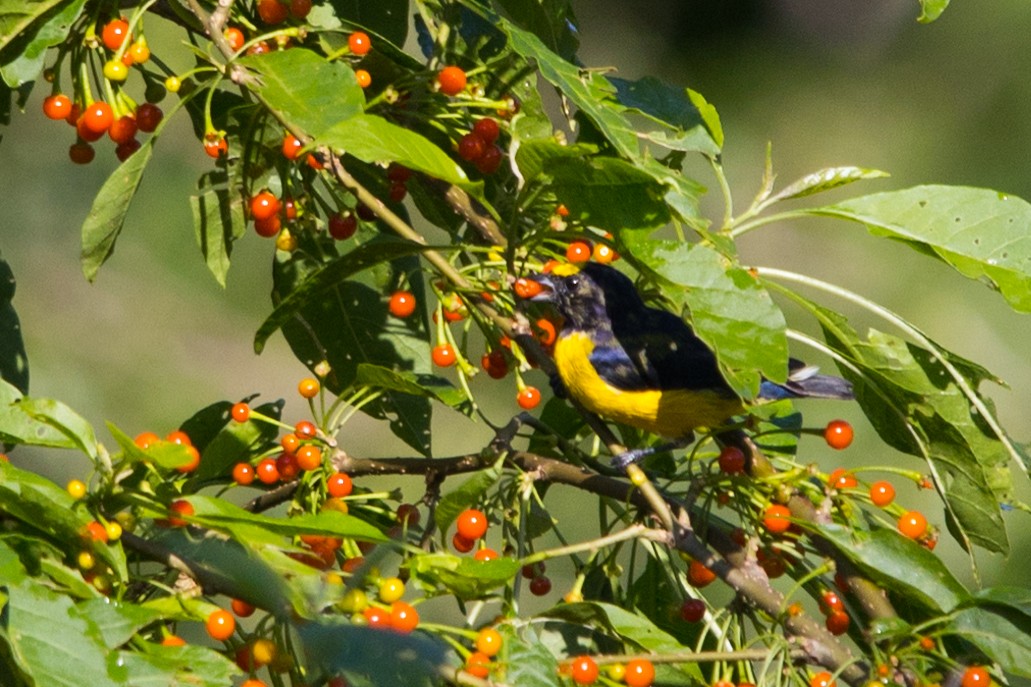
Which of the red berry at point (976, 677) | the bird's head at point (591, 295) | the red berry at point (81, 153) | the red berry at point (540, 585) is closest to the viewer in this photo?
the red berry at point (976, 677)

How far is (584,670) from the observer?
158cm

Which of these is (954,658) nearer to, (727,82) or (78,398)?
(78,398)

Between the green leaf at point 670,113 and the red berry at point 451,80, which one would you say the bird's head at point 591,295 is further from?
the red berry at point 451,80

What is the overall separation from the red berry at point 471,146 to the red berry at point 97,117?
547 mm

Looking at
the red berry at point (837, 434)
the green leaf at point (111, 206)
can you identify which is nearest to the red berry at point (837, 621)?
the red berry at point (837, 434)

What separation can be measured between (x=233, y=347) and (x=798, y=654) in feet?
21.3

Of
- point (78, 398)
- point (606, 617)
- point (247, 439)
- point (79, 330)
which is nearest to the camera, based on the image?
point (606, 617)

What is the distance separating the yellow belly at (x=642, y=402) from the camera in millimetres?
2424

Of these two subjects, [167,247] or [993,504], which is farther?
[167,247]

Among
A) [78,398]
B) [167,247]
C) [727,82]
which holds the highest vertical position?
[727,82]

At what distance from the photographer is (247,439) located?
2.02m

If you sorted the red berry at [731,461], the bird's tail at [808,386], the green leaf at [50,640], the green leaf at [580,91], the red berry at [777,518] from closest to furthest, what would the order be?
the green leaf at [50,640] < the green leaf at [580,91] < the red berry at [777,518] < the red berry at [731,461] < the bird's tail at [808,386]

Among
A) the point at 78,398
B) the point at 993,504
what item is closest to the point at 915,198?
the point at 993,504

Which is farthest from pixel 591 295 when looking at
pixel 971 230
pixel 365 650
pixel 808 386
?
pixel 365 650
